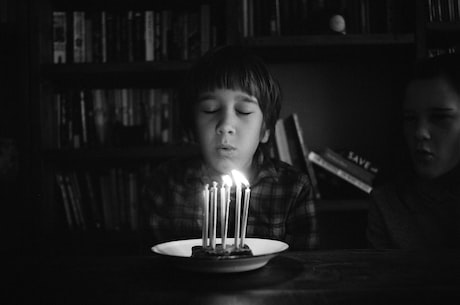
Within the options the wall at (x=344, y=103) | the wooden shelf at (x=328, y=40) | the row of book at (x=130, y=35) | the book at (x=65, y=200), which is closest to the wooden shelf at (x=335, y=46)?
the wooden shelf at (x=328, y=40)

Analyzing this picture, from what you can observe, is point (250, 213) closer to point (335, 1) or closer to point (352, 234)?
point (352, 234)

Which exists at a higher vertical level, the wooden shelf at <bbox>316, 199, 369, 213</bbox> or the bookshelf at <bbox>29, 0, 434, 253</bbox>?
the bookshelf at <bbox>29, 0, 434, 253</bbox>

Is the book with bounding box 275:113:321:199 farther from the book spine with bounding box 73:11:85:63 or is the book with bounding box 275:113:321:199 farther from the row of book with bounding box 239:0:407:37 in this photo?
the book spine with bounding box 73:11:85:63

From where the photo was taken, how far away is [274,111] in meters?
1.48

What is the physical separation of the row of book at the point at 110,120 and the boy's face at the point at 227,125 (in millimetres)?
487

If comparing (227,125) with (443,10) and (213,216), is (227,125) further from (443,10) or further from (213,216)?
(443,10)

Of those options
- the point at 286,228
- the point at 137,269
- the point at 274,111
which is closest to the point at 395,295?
the point at 137,269

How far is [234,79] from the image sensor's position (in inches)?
52.6

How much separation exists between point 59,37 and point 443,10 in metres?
1.42

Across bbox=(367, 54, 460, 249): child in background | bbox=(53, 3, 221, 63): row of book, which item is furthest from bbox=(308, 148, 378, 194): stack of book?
bbox=(53, 3, 221, 63): row of book

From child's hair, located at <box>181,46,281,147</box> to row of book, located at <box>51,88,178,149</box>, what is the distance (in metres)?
0.31

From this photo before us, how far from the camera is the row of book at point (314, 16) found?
1747mm

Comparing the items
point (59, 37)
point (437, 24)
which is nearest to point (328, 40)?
point (437, 24)

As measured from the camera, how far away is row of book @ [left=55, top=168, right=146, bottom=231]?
182 cm
